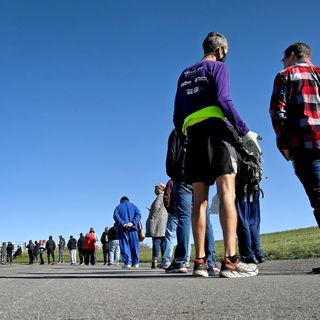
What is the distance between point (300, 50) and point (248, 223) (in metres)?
2.69

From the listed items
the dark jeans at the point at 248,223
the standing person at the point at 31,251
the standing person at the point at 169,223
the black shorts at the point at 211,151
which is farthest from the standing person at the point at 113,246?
the standing person at the point at 31,251

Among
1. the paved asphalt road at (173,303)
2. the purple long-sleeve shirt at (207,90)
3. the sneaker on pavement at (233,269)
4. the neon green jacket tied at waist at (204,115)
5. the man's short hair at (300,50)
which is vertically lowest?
the paved asphalt road at (173,303)

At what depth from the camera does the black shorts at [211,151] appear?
15.4 ft

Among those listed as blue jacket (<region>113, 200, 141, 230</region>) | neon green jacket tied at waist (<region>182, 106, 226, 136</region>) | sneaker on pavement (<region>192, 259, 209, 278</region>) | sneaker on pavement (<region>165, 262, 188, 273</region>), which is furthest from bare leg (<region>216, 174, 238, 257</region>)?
blue jacket (<region>113, 200, 141, 230</region>)

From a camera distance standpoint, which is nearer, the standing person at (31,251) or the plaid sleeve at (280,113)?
the plaid sleeve at (280,113)

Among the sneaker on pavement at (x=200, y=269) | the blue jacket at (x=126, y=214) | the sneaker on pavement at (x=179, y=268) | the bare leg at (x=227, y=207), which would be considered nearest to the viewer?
the bare leg at (x=227, y=207)

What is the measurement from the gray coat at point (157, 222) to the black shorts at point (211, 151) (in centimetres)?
697

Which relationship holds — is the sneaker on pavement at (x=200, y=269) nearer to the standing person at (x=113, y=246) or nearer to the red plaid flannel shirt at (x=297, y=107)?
the red plaid flannel shirt at (x=297, y=107)

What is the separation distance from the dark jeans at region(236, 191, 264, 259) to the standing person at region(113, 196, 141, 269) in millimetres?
5183

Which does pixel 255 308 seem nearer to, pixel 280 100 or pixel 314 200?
pixel 314 200

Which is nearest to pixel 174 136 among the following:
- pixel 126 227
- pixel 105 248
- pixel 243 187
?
pixel 243 187

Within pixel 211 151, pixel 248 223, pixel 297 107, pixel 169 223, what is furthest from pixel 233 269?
pixel 169 223

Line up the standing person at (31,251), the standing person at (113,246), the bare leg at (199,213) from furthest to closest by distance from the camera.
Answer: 1. the standing person at (31,251)
2. the standing person at (113,246)
3. the bare leg at (199,213)

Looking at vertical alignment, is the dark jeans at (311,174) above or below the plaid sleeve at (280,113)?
below
